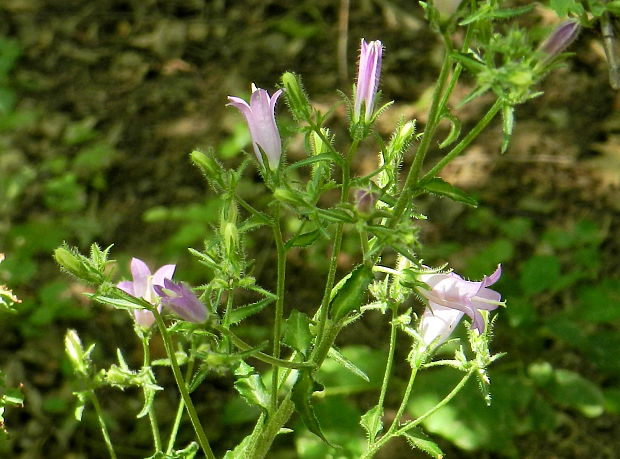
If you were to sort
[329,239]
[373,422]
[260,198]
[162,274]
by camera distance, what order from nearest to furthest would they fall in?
[329,239] → [162,274] → [373,422] → [260,198]

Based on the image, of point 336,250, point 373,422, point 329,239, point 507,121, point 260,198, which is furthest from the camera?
point 260,198

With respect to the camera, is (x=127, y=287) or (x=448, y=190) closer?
(x=448, y=190)

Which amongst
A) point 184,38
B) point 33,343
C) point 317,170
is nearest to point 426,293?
point 317,170

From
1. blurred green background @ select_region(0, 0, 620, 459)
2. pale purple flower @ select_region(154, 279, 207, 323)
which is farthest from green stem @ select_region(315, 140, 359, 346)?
blurred green background @ select_region(0, 0, 620, 459)

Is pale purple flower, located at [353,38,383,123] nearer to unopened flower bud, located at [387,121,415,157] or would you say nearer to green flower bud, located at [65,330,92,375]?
unopened flower bud, located at [387,121,415,157]

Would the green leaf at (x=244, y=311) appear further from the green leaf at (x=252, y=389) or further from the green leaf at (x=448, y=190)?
the green leaf at (x=448, y=190)

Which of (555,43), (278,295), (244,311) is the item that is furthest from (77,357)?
(555,43)

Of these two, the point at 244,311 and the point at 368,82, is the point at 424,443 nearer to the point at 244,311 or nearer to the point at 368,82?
the point at 244,311

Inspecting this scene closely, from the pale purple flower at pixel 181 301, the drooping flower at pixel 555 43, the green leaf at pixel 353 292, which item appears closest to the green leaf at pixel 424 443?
the green leaf at pixel 353 292
